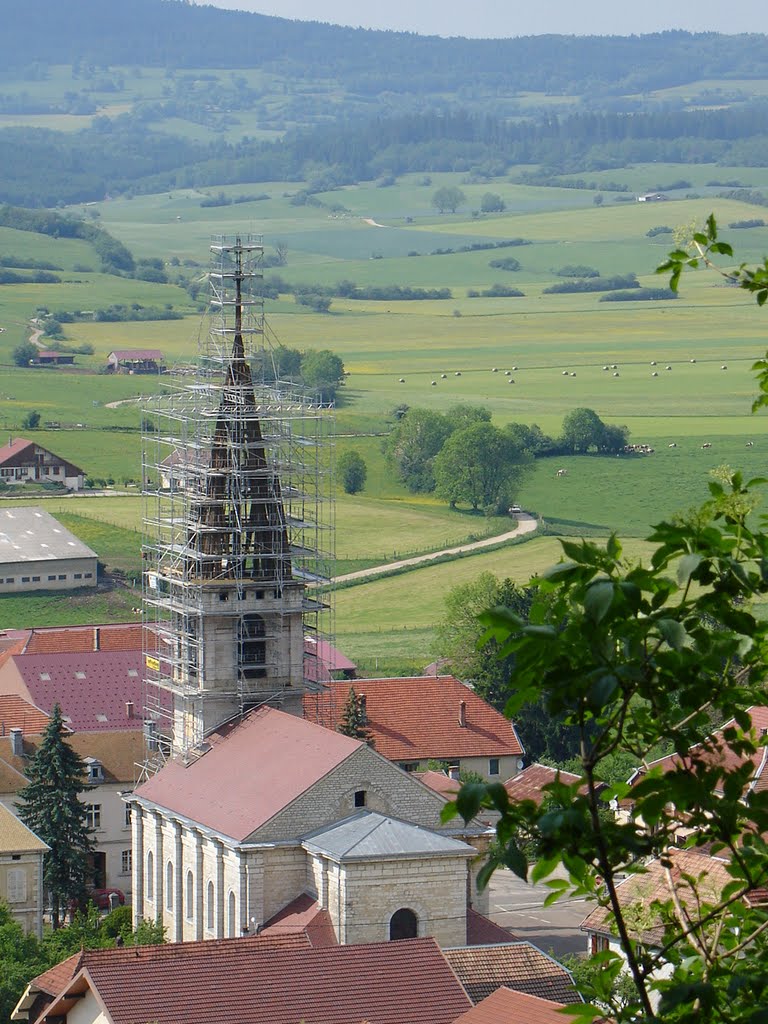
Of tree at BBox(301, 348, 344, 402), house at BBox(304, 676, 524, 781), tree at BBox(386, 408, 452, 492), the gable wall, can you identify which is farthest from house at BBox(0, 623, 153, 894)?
tree at BBox(301, 348, 344, 402)

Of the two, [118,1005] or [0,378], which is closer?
[118,1005]

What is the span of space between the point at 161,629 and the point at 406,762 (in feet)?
38.9

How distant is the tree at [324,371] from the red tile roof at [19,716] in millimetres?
102529

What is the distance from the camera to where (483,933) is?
5294cm

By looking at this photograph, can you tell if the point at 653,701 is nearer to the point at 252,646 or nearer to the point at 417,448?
the point at 252,646

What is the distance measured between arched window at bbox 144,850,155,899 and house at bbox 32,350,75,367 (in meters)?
133

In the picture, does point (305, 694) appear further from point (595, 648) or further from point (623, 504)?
point (623, 504)

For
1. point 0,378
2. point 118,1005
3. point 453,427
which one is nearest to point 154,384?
point 0,378

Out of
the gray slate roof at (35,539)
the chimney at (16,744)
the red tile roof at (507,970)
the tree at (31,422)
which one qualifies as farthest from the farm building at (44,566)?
the red tile roof at (507,970)

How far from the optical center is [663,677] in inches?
490

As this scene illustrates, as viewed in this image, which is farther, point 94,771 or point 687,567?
point 94,771

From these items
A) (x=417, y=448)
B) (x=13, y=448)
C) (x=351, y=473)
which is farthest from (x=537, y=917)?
(x=417, y=448)

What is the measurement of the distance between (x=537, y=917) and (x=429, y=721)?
51.2ft

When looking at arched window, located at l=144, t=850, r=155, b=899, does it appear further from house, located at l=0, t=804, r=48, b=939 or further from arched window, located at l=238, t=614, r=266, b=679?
arched window, located at l=238, t=614, r=266, b=679
